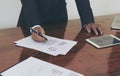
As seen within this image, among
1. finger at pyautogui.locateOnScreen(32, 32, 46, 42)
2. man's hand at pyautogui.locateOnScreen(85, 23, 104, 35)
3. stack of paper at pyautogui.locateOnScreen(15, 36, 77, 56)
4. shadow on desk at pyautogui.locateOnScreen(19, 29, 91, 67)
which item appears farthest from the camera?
man's hand at pyautogui.locateOnScreen(85, 23, 104, 35)

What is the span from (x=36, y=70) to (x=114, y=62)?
38 cm

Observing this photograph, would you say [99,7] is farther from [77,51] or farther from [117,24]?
[77,51]

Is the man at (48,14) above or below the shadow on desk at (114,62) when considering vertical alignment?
above

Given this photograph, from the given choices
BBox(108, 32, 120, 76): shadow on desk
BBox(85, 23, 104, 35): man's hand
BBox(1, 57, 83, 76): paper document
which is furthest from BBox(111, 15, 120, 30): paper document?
BBox(1, 57, 83, 76): paper document

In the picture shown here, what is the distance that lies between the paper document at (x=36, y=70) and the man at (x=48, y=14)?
0.34m

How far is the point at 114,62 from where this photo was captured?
1.14m

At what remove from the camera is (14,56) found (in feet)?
3.96

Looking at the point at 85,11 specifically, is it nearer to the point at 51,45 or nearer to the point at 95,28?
the point at 95,28

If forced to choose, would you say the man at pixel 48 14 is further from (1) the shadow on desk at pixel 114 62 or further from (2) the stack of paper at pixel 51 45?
(1) the shadow on desk at pixel 114 62

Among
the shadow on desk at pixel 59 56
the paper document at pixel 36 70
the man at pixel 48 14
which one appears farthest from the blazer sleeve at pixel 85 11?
the paper document at pixel 36 70

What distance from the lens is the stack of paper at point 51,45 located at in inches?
49.1

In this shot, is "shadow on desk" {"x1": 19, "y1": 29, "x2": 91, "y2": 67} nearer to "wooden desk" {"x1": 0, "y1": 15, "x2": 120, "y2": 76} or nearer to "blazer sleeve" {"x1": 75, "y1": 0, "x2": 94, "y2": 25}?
"wooden desk" {"x1": 0, "y1": 15, "x2": 120, "y2": 76}

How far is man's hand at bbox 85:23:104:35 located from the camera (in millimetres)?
1552

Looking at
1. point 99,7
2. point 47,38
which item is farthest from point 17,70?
point 99,7
